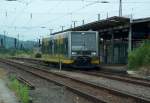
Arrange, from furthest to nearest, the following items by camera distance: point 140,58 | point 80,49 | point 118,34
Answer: point 118,34 < point 80,49 < point 140,58

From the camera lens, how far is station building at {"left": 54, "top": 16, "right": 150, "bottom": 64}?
123ft

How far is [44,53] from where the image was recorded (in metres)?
47.6

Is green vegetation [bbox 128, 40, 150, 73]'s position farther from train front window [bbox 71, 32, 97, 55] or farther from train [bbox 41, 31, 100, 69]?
train front window [bbox 71, 32, 97, 55]

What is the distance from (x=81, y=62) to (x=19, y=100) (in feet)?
70.6

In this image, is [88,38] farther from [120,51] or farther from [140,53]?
[120,51]

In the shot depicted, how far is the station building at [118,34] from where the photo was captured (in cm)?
3759

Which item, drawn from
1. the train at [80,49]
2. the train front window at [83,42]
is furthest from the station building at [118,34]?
the train at [80,49]

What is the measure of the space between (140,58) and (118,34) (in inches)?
644

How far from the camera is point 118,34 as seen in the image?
4934 centimetres

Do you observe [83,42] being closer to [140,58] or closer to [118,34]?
[140,58]

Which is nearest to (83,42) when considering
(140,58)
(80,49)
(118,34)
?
(80,49)

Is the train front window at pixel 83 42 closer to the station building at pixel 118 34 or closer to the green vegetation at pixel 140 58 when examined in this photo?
the station building at pixel 118 34

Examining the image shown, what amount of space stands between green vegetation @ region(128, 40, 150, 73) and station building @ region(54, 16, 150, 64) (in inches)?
89.2

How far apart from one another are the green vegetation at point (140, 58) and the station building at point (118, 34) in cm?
227
